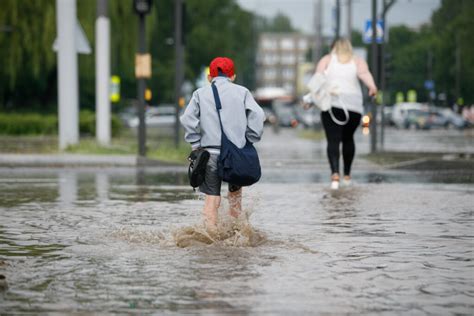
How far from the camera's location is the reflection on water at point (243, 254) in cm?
799

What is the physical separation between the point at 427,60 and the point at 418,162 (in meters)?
116

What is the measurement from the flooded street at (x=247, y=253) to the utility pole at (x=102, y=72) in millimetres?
10740

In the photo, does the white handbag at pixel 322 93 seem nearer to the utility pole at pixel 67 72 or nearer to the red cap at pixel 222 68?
the red cap at pixel 222 68

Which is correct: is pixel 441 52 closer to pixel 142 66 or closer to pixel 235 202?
pixel 142 66

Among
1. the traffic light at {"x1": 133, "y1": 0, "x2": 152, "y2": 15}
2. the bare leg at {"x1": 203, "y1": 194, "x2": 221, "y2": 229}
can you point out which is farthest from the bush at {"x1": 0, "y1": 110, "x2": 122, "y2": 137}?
the bare leg at {"x1": 203, "y1": 194, "x2": 221, "y2": 229}

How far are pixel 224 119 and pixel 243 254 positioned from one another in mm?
1249

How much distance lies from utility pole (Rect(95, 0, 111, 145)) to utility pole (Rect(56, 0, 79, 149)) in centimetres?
101

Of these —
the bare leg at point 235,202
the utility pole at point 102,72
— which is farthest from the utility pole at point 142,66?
the bare leg at point 235,202

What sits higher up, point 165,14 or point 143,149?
point 165,14

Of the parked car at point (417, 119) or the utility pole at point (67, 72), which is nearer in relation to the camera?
the utility pole at point (67, 72)

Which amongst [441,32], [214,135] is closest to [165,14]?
[441,32]

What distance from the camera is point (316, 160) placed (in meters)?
26.9

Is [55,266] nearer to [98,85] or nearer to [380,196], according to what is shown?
[380,196]

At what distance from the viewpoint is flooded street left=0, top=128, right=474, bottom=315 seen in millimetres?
7992
